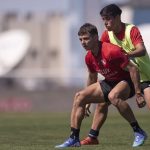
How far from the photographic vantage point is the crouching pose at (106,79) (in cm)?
1348

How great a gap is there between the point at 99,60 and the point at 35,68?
83.6 meters

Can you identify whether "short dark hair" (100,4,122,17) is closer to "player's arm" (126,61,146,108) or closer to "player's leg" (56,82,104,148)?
"player's arm" (126,61,146,108)

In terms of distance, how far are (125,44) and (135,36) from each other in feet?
0.88

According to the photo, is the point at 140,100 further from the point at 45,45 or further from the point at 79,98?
the point at 45,45

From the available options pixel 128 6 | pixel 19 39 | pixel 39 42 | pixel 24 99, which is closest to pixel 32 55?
pixel 39 42

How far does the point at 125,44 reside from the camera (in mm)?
14047

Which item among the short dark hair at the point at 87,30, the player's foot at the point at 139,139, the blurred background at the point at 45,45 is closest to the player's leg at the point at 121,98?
the player's foot at the point at 139,139

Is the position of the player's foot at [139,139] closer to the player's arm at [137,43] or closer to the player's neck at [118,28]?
the player's arm at [137,43]

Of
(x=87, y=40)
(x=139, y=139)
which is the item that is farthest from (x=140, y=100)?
(x=87, y=40)

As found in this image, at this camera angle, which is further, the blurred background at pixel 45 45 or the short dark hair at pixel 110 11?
the blurred background at pixel 45 45

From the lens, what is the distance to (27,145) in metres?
14.5

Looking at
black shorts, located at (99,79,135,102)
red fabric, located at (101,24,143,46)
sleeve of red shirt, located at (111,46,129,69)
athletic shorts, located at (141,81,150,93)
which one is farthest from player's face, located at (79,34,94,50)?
athletic shorts, located at (141,81,150,93)

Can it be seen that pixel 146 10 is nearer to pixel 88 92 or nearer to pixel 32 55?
pixel 32 55

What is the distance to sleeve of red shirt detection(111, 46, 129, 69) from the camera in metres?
13.5
